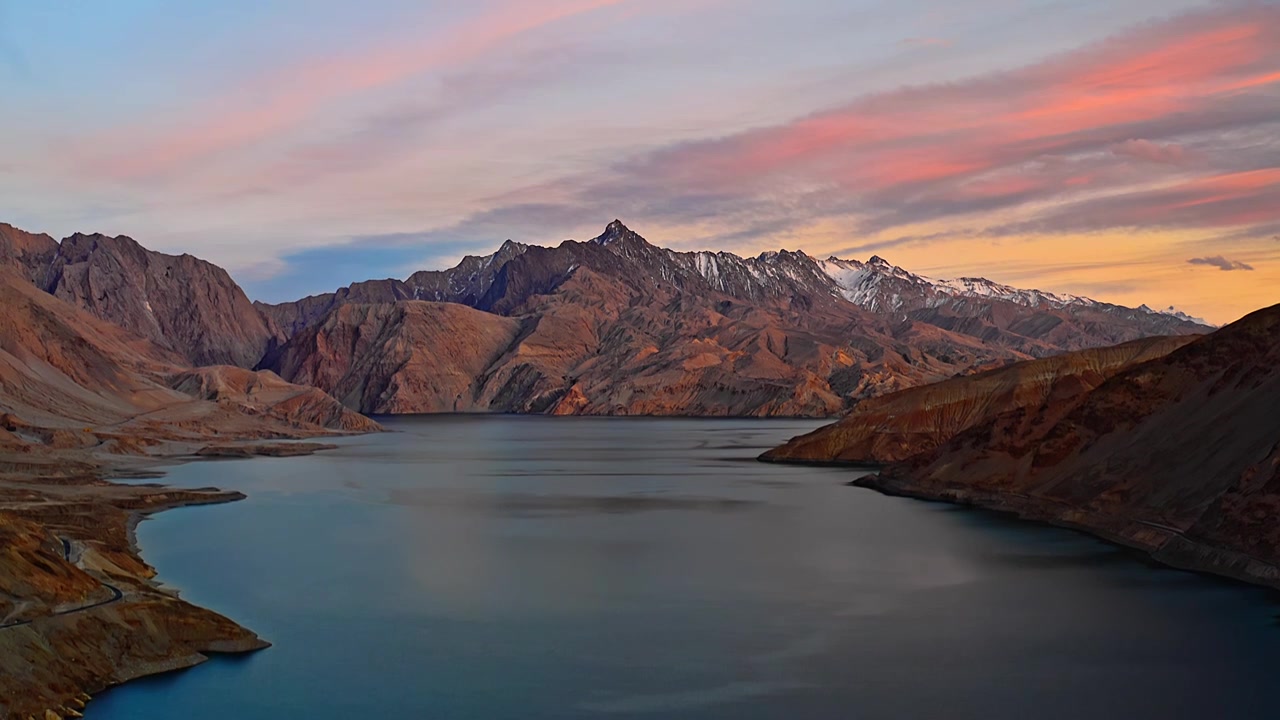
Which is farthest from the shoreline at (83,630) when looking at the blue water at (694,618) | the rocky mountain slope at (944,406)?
the rocky mountain slope at (944,406)

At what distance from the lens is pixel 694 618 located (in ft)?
146

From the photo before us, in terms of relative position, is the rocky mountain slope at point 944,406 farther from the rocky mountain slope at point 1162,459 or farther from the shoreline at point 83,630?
the shoreline at point 83,630

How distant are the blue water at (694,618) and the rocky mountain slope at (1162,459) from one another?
127 inches

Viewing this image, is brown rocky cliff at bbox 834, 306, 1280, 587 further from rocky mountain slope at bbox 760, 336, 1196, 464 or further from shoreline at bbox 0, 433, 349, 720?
shoreline at bbox 0, 433, 349, 720

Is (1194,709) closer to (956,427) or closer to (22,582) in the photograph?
(22,582)

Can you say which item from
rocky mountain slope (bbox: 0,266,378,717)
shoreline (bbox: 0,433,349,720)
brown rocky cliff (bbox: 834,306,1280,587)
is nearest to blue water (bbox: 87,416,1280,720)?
shoreline (bbox: 0,433,349,720)

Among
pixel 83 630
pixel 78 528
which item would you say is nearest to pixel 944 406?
pixel 78 528

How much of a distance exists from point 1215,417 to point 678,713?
46.9 metres

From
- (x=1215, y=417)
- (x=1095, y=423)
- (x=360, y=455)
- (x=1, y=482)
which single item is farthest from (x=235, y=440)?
(x=1215, y=417)

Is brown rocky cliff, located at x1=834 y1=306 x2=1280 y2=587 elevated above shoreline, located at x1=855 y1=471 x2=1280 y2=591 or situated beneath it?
elevated above

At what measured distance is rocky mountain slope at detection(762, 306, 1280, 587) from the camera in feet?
174

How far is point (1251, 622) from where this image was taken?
139ft

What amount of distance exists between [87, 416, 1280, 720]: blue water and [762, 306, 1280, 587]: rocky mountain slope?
3.24 m

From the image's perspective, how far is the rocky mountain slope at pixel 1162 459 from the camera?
53062 mm
